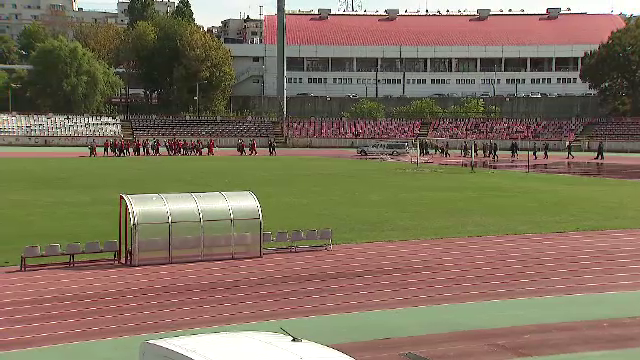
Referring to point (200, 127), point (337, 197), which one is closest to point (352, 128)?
point (200, 127)

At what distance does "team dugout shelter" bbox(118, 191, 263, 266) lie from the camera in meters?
19.9

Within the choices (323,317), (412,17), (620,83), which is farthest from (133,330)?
(412,17)

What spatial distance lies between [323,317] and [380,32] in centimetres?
10879

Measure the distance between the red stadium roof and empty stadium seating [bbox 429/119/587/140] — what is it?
1053 inches

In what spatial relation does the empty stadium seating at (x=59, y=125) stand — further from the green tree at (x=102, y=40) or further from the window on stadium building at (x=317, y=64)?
the window on stadium building at (x=317, y=64)

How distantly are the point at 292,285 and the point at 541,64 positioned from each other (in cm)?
10696

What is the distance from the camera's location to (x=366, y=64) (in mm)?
117688

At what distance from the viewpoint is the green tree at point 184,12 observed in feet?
399

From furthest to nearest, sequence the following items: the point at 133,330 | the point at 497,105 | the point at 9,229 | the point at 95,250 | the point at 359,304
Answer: the point at 497,105
the point at 9,229
the point at 95,250
the point at 359,304
the point at 133,330

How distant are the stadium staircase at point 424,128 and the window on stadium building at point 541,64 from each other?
101ft

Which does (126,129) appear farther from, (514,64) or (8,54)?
(8,54)

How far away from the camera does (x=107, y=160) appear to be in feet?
198

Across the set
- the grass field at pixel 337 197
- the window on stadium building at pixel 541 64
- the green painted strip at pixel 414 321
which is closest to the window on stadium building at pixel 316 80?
the window on stadium building at pixel 541 64

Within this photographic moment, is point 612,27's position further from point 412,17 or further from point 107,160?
point 107,160
